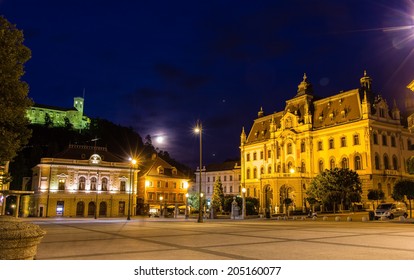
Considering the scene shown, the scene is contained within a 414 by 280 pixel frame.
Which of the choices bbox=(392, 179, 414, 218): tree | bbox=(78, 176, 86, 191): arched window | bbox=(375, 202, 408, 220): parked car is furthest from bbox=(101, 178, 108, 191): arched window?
bbox=(392, 179, 414, 218): tree

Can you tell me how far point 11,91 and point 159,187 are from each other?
65054mm

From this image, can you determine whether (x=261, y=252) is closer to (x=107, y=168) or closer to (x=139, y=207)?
(x=107, y=168)

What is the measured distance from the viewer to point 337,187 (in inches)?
1875

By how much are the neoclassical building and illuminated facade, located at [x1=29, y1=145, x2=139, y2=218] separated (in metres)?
25.8

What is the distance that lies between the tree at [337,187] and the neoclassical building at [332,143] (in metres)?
4.38

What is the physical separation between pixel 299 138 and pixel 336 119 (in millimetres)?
7862

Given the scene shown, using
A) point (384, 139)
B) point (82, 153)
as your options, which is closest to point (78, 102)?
point (82, 153)

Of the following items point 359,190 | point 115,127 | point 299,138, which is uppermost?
point 115,127

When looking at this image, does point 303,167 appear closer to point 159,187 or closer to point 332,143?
point 332,143

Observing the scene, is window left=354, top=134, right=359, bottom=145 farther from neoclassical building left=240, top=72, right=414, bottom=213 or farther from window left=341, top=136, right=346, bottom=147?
window left=341, top=136, right=346, bottom=147

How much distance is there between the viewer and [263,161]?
77188mm
